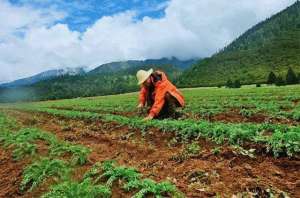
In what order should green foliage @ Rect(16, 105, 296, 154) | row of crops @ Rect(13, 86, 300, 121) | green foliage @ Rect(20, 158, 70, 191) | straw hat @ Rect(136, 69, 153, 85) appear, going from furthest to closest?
row of crops @ Rect(13, 86, 300, 121) < straw hat @ Rect(136, 69, 153, 85) < green foliage @ Rect(16, 105, 296, 154) < green foliage @ Rect(20, 158, 70, 191)

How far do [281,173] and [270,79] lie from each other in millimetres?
86993

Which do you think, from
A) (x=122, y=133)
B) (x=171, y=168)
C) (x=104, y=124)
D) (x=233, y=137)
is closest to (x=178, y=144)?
(x=233, y=137)

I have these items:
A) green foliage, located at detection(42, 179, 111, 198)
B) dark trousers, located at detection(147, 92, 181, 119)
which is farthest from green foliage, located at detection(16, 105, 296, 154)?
green foliage, located at detection(42, 179, 111, 198)

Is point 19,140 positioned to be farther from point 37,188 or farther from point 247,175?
point 247,175

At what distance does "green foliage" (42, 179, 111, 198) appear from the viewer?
22.5 ft

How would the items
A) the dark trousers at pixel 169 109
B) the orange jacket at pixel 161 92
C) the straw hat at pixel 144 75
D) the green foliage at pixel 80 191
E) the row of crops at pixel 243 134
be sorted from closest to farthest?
the green foliage at pixel 80 191 < the row of crops at pixel 243 134 < the orange jacket at pixel 161 92 < the straw hat at pixel 144 75 < the dark trousers at pixel 169 109

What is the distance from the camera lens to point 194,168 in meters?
7.75

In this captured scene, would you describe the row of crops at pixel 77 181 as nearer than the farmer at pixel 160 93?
Yes

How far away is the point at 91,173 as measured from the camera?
8.23 meters

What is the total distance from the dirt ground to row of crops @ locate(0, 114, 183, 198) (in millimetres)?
179

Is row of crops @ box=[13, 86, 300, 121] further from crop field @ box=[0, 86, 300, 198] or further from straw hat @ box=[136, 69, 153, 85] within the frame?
crop field @ box=[0, 86, 300, 198]

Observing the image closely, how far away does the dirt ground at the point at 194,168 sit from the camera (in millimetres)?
6430

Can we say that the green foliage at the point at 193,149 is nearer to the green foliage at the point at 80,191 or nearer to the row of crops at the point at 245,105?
the green foliage at the point at 80,191

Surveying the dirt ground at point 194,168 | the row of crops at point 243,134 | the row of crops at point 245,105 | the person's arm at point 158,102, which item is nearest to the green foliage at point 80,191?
the dirt ground at point 194,168
